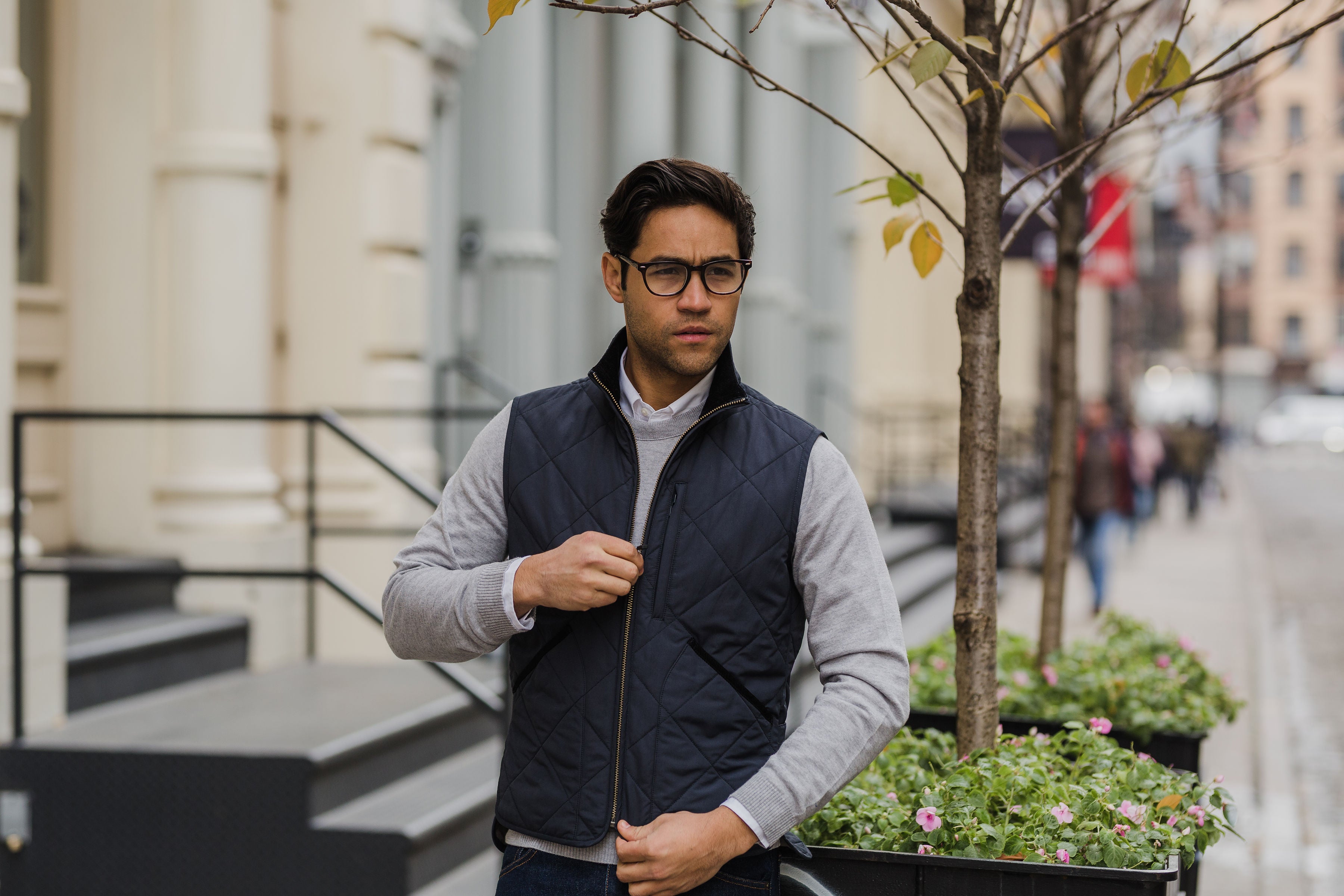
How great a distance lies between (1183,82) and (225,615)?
4.63 m

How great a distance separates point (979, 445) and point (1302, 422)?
66.0 m

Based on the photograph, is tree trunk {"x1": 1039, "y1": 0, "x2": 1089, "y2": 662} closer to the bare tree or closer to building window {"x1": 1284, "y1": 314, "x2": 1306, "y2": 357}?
the bare tree

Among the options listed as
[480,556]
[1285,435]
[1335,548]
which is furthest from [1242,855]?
[1285,435]

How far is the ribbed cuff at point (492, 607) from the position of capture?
6.91ft

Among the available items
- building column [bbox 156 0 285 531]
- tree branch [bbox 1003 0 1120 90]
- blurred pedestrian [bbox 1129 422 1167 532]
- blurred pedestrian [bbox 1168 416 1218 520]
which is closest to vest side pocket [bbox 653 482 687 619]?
tree branch [bbox 1003 0 1120 90]

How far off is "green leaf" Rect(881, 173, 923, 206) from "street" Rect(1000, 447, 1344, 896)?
7.70ft

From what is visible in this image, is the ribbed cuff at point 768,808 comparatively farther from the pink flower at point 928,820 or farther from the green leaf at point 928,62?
the green leaf at point 928,62

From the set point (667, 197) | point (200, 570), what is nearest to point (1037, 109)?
→ point (667, 197)

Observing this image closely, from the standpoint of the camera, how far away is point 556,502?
223 centimetres

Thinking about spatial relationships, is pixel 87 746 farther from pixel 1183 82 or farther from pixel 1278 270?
pixel 1278 270

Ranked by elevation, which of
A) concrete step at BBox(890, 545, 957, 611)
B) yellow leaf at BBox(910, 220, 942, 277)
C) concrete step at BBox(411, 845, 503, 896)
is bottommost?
concrete step at BBox(411, 845, 503, 896)

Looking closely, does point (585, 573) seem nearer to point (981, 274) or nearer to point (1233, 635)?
point (981, 274)

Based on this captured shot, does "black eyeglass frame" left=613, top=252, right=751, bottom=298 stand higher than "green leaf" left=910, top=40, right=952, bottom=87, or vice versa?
"green leaf" left=910, top=40, right=952, bottom=87

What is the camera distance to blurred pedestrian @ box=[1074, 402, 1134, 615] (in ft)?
A: 44.0
